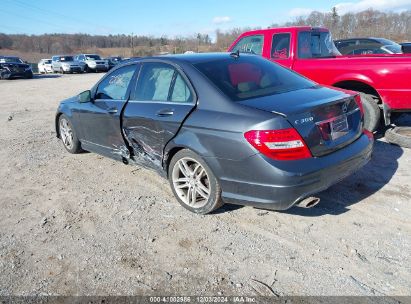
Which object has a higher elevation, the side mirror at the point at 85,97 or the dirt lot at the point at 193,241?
the side mirror at the point at 85,97

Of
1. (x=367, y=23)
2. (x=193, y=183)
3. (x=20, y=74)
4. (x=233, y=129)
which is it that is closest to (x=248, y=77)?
(x=233, y=129)

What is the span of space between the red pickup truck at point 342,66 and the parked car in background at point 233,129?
1995 millimetres

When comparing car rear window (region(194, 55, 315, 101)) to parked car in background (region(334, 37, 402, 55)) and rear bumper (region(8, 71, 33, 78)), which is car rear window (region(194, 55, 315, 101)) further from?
rear bumper (region(8, 71, 33, 78))

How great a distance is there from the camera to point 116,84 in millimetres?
4855

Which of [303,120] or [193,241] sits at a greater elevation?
[303,120]

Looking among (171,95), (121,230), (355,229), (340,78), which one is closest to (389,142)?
(340,78)

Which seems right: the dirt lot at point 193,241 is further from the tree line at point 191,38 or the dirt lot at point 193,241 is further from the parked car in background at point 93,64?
the tree line at point 191,38

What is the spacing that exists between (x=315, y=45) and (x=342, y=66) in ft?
3.45

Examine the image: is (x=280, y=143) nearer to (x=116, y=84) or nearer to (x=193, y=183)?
(x=193, y=183)

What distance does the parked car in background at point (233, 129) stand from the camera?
120 inches

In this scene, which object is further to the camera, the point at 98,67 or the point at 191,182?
the point at 98,67

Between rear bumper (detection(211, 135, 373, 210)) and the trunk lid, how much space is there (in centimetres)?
13

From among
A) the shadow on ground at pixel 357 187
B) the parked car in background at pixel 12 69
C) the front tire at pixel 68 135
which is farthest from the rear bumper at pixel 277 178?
the parked car in background at pixel 12 69

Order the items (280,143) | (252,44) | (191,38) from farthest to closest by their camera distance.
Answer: (191,38) → (252,44) → (280,143)
